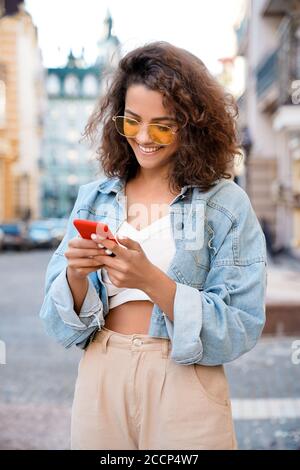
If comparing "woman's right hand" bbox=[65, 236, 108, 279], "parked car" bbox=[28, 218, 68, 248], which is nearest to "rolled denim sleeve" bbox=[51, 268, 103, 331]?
"woman's right hand" bbox=[65, 236, 108, 279]

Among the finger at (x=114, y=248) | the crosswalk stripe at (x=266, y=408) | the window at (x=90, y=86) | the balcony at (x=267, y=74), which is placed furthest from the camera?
the window at (x=90, y=86)

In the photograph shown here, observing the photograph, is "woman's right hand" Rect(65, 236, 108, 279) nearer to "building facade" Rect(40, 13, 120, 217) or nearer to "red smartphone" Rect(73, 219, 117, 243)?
"red smartphone" Rect(73, 219, 117, 243)

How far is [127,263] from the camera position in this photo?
1.47 meters

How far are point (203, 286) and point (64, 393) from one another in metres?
3.67

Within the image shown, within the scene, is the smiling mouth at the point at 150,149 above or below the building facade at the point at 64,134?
above

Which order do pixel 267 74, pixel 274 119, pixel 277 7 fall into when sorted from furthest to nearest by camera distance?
1. pixel 267 74
2. pixel 274 119
3. pixel 277 7

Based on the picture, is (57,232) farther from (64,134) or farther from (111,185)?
(64,134)

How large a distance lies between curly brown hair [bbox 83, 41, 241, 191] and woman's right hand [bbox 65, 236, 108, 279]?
1.14ft

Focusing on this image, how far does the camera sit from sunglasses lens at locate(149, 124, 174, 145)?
1.70 metres

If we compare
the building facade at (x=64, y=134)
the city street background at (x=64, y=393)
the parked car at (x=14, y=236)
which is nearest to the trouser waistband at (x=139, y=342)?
the city street background at (x=64, y=393)

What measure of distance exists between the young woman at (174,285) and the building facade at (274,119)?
12702 millimetres

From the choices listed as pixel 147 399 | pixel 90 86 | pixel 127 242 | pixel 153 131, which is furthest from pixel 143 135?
pixel 90 86

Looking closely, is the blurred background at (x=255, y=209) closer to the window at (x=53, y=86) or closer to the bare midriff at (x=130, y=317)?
the bare midriff at (x=130, y=317)

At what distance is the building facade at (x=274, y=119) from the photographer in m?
14.5
